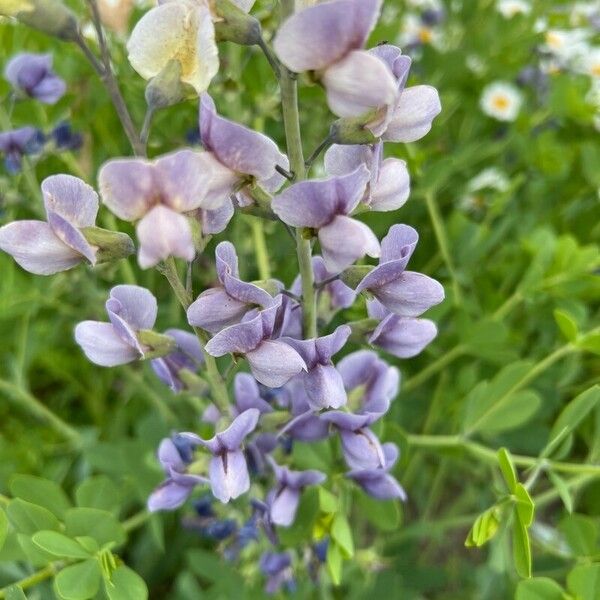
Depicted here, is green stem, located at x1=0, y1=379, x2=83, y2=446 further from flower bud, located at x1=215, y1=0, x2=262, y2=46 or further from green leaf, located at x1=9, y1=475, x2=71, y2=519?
flower bud, located at x1=215, y1=0, x2=262, y2=46

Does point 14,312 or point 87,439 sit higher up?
point 14,312

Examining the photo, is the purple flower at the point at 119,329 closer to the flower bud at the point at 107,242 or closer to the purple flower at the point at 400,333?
the flower bud at the point at 107,242

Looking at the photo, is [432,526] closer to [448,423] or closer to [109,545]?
[448,423]

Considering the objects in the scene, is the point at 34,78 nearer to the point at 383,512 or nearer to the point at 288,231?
the point at 288,231

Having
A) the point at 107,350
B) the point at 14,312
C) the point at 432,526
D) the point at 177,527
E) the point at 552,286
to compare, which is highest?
the point at 107,350

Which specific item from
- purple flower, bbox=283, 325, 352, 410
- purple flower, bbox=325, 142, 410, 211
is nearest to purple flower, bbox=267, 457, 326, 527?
purple flower, bbox=283, 325, 352, 410

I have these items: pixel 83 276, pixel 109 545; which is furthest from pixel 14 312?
pixel 109 545

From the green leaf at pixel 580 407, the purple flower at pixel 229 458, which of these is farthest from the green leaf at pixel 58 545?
the green leaf at pixel 580 407
